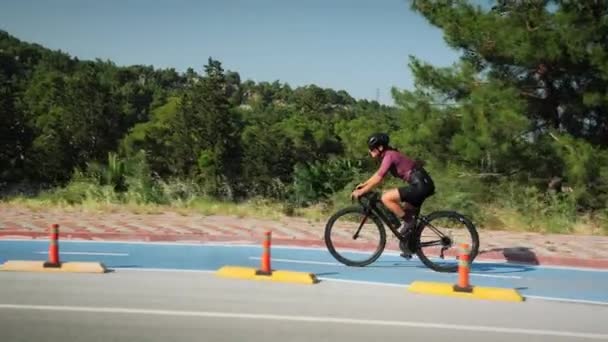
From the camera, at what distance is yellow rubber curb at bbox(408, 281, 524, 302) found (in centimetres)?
761

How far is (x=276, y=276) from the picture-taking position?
27.4 feet

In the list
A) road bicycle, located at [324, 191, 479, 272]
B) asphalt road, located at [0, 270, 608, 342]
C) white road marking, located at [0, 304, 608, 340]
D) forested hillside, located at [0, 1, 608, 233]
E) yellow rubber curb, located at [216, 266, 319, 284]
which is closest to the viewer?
asphalt road, located at [0, 270, 608, 342]

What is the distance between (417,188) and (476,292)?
5.28 feet

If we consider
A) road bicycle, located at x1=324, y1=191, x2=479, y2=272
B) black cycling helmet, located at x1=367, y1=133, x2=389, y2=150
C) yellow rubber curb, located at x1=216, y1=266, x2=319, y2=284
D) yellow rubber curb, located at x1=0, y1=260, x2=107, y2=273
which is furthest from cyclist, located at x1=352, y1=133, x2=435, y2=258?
yellow rubber curb, located at x1=0, y1=260, x2=107, y2=273

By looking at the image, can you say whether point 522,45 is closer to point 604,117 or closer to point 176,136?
point 604,117

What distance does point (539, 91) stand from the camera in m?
21.3

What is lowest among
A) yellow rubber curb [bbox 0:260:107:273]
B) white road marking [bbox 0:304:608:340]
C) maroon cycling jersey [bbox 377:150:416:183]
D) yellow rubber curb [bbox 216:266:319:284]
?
white road marking [bbox 0:304:608:340]

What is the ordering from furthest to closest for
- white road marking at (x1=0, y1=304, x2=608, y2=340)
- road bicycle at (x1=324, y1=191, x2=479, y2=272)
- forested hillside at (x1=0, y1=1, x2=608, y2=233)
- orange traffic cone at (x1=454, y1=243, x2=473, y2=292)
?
1. forested hillside at (x1=0, y1=1, x2=608, y2=233)
2. road bicycle at (x1=324, y1=191, x2=479, y2=272)
3. orange traffic cone at (x1=454, y1=243, x2=473, y2=292)
4. white road marking at (x1=0, y1=304, x2=608, y2=340)

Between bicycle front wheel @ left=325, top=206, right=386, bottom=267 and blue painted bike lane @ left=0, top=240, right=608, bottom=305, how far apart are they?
17 cm

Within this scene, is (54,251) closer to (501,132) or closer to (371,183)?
(371,183)

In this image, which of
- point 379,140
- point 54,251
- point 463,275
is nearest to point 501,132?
point 379,140

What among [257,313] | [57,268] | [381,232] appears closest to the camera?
[257,313]

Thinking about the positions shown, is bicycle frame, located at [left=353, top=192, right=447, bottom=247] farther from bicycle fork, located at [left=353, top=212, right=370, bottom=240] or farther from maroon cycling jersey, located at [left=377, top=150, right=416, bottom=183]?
maroon cycling jersey, located at [left=377, top=150, right=416, bottom=183]

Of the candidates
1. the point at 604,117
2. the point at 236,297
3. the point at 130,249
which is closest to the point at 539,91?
the point at 604,117
